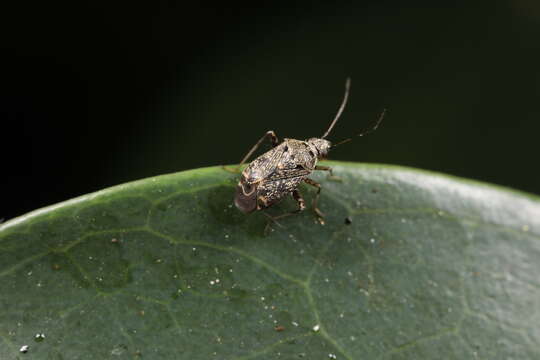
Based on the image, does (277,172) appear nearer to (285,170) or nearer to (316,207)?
(285,170)

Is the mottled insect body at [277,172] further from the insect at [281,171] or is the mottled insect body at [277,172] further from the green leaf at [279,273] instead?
the green leaf at [279,273]

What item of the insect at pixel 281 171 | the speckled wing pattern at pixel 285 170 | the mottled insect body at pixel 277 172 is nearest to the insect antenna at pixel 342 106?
the insect at pixel 281 171

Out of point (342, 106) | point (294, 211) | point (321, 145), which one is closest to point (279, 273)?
point (294, 211)

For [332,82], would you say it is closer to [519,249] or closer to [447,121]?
[447,121]

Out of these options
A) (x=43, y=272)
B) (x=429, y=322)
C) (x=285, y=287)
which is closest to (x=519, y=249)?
(x=429, y=322)

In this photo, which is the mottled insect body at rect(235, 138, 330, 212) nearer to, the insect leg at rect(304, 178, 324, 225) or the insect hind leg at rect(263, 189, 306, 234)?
the insect hind leg at rect(263, 189, 306, 234)

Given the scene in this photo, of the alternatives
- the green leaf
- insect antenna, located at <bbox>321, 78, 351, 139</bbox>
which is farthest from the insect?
the green leaf
